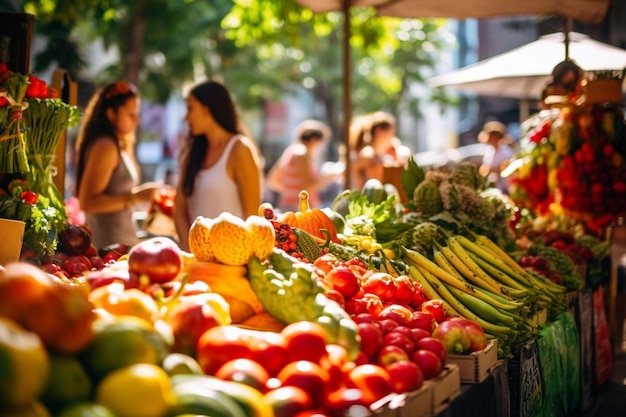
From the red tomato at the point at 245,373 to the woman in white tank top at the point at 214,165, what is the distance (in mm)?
3396

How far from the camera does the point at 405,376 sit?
2.87 meters

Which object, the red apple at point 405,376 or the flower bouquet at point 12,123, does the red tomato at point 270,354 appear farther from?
the flower bouquet at point 12,123

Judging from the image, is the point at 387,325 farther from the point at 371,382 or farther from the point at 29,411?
the point at 29,411

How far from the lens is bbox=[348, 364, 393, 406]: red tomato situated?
270cm

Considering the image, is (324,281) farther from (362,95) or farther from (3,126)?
(362,95)

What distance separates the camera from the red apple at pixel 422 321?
11.6 feet

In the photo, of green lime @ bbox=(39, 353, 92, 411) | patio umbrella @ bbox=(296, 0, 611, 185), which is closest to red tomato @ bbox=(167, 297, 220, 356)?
green lime @ bbox=(39, 353, 92, 411)

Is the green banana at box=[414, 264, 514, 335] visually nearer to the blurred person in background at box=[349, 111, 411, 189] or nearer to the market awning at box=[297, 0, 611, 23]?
the market awning at box=[297, 0, 611, 23]

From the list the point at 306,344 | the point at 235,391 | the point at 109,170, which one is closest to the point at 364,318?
the point at 306,344

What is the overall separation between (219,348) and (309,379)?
0.30m

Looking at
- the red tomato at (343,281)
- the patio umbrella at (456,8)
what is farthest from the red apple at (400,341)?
the patio umbrella at (456,8)

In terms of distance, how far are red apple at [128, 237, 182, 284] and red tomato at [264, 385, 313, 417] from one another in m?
0.72

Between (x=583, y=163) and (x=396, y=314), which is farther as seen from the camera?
(x=583, y=163)

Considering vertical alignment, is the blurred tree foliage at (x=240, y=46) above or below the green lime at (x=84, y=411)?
above
